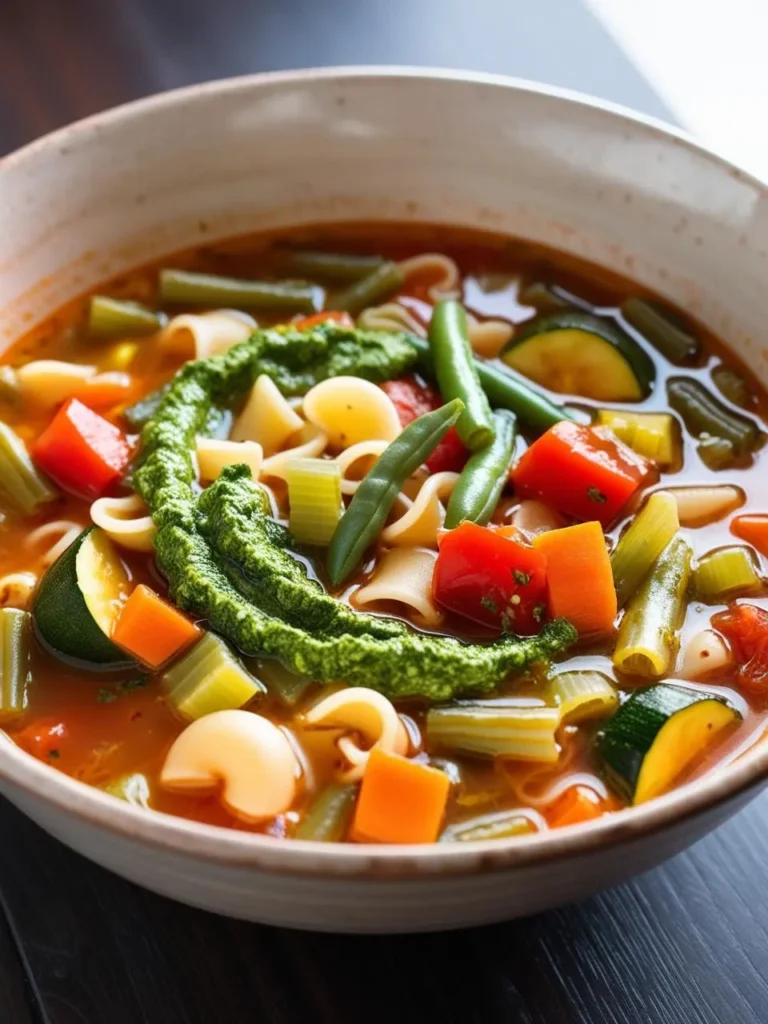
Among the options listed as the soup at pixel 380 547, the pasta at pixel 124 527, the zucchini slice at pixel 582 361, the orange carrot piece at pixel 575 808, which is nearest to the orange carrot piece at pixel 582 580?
the soup at pixel 380 547

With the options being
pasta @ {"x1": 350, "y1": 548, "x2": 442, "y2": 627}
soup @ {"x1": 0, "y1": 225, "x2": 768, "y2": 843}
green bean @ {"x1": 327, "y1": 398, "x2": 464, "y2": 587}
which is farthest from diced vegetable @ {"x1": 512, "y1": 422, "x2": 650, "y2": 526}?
pasta @ {"x1": 350, "y1": 548, "x2": 442, "y2": 627}

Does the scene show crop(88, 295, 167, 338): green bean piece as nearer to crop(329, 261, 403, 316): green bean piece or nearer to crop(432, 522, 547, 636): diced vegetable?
crop(329, 261, 403, 316): green bean piece

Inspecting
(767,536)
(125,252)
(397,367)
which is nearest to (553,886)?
(767,536)

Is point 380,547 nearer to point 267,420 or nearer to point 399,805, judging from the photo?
point 267,420

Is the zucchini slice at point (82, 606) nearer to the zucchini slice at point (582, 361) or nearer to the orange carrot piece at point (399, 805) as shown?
the orange carrot piece at point (399, 805)

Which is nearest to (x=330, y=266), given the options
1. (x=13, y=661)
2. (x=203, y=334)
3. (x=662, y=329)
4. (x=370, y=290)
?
(x=370, y=290)
